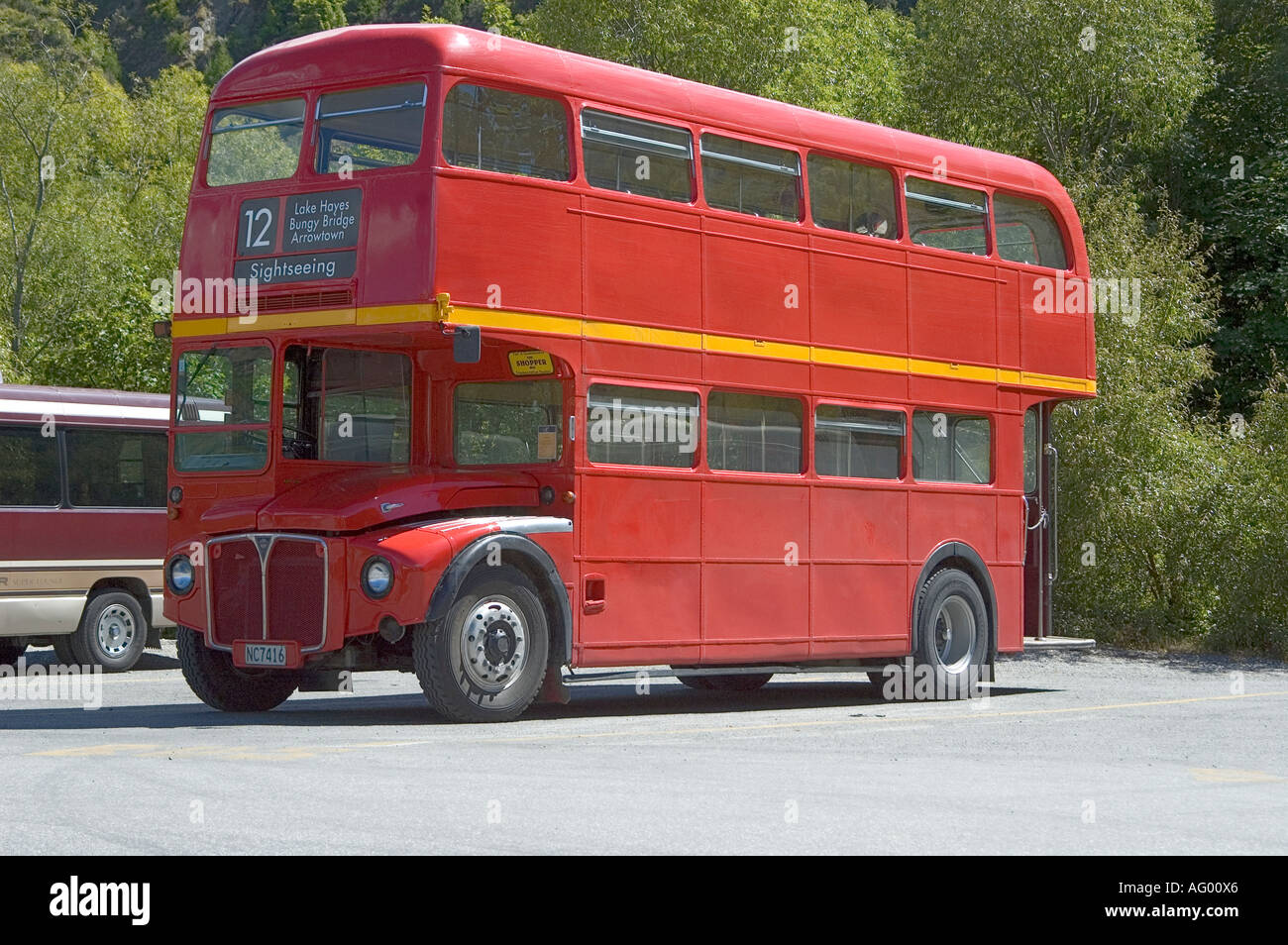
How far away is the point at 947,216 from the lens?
17.5 meters

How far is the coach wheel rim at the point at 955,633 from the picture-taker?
698 inches

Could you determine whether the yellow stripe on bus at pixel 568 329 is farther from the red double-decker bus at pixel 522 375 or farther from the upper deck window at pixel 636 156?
the upper deck window at pixel 636 156

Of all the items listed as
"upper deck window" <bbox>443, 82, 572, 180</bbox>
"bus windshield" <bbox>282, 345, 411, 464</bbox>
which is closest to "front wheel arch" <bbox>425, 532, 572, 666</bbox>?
"bus windshield" <bbox>282, 345, 411, 464</bbox>

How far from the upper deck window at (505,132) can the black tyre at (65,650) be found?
31.6ft

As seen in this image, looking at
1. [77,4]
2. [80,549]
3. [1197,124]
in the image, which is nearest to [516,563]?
[80,549]

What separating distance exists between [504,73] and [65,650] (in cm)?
1008

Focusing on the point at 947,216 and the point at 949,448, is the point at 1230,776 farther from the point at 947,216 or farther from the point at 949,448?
the point at 947,216

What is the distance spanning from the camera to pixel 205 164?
14.2 m

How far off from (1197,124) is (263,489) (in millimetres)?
34469

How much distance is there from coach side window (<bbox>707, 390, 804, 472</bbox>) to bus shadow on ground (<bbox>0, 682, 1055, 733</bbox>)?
6.59 feet

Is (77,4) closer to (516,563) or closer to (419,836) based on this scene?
(516,563)

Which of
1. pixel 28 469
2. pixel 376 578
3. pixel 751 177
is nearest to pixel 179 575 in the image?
pixel 376 578

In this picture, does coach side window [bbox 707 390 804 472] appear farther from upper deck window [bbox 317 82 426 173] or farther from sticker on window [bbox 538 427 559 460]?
upper deck window [bbox 317 82 426 173]

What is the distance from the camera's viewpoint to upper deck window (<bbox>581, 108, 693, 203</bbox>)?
46.3 feet
